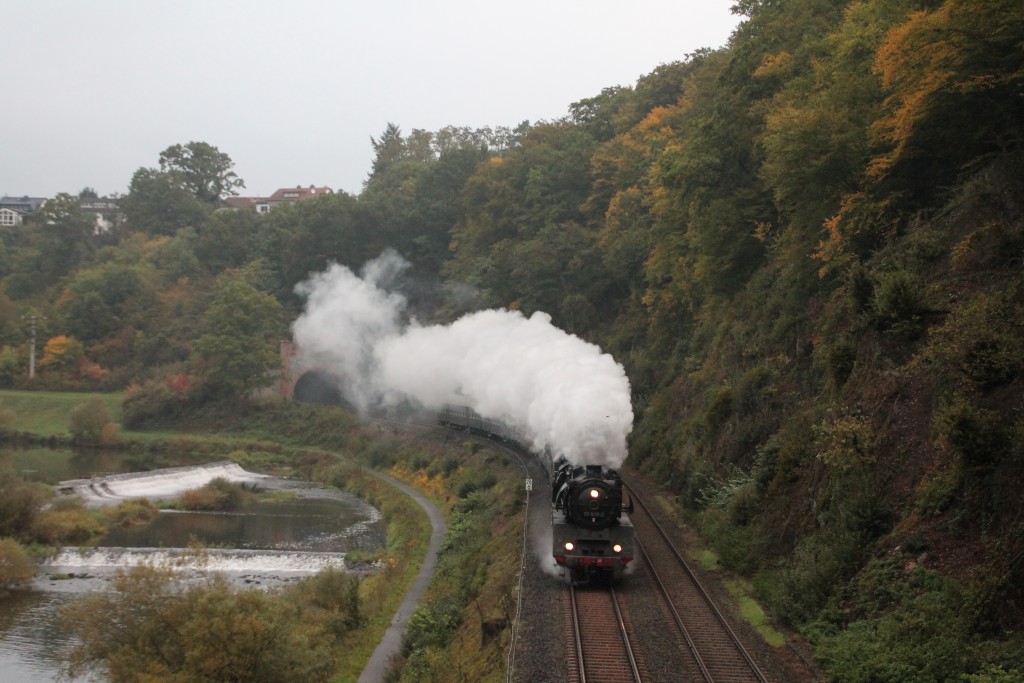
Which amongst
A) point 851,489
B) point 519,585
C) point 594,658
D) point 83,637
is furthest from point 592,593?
point 83,637

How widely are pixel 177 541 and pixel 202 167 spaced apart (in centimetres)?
→ 10079

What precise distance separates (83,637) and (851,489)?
1956cm

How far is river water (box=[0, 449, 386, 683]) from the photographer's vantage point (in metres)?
29.8

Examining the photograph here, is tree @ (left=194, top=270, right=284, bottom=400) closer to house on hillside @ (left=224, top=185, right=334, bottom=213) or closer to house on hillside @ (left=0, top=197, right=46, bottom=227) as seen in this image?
house on hillside @ (left=224, top=185, right=334, bottom=213)

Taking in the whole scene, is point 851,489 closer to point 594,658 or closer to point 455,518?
point 594,658

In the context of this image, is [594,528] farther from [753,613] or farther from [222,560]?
[222,560]

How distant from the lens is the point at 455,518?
39.9 metres

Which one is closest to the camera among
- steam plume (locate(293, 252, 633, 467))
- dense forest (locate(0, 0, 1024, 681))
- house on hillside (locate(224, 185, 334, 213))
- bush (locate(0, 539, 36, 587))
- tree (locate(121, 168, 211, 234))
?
dense forest (locate(0, 0, 1024, 681))

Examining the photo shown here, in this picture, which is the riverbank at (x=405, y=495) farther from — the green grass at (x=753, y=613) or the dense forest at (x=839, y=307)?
the dense forest at (x=839, y=307)

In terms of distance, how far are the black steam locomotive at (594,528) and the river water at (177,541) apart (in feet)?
37.6

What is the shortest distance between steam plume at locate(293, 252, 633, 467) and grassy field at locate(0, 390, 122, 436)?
2046 cm

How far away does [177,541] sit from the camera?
43.6 metres

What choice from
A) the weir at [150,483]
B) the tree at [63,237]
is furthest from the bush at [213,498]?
the tree at [63,237]

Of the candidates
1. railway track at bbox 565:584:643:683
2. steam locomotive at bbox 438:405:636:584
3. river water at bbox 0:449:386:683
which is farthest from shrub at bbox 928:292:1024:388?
river water at bbox 0:449:386:683
